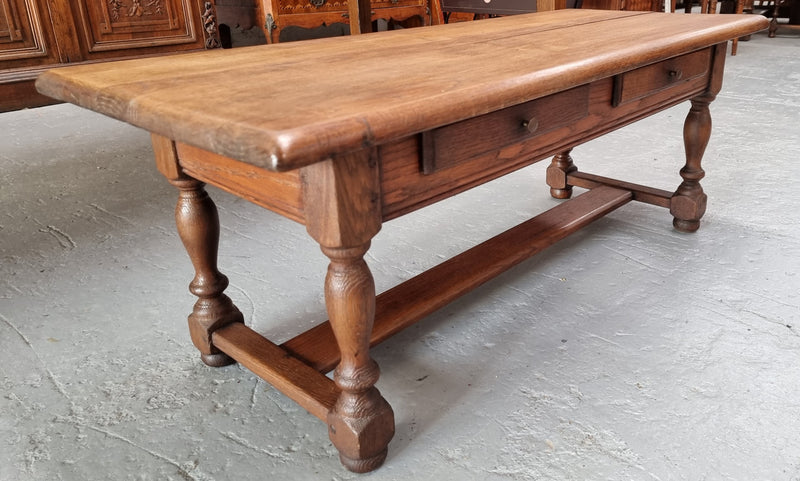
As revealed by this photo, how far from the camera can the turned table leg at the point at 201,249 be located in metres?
1.41

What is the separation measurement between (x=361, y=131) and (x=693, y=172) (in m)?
1.70

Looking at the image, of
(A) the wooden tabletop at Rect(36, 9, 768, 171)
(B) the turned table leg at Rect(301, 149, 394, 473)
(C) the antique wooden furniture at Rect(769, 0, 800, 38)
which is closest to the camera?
(A) the wooden tabletop at Rect(36, 9, 768, 171)

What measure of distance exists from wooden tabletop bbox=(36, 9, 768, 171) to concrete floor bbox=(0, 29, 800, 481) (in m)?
0.68

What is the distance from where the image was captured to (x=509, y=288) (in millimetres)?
1997

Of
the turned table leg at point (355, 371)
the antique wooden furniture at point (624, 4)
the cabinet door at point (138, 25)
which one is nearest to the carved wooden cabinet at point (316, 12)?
the antique wooden furniture at point (624, 4)

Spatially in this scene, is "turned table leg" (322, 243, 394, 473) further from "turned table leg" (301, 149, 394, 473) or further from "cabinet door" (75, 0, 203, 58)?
"cabinet door" (75, 0, 203, 58)

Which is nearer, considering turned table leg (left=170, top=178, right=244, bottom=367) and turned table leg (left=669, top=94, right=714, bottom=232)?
turned table leg (left=170, top=178, right=244, bottom=367)

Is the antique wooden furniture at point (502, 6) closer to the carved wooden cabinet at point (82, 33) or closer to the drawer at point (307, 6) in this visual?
the drawer at point (307, 6)

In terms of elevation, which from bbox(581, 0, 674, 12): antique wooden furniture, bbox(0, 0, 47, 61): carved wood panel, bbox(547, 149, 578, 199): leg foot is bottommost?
A: bbox(547, 149, 578, 199): leg foot

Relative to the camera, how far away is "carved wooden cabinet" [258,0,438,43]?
14.8ft

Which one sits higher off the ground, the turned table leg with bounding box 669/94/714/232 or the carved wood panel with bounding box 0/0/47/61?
the carved wood panel with bounding box 0/0/47/61

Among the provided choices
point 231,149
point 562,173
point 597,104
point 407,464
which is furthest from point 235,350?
point 562,173

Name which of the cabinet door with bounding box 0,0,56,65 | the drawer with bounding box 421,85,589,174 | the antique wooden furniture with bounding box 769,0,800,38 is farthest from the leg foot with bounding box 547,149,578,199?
the antique wooden furniture with bounding box 769,0,800,38

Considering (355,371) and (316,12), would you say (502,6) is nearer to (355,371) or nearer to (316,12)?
(316,12)
